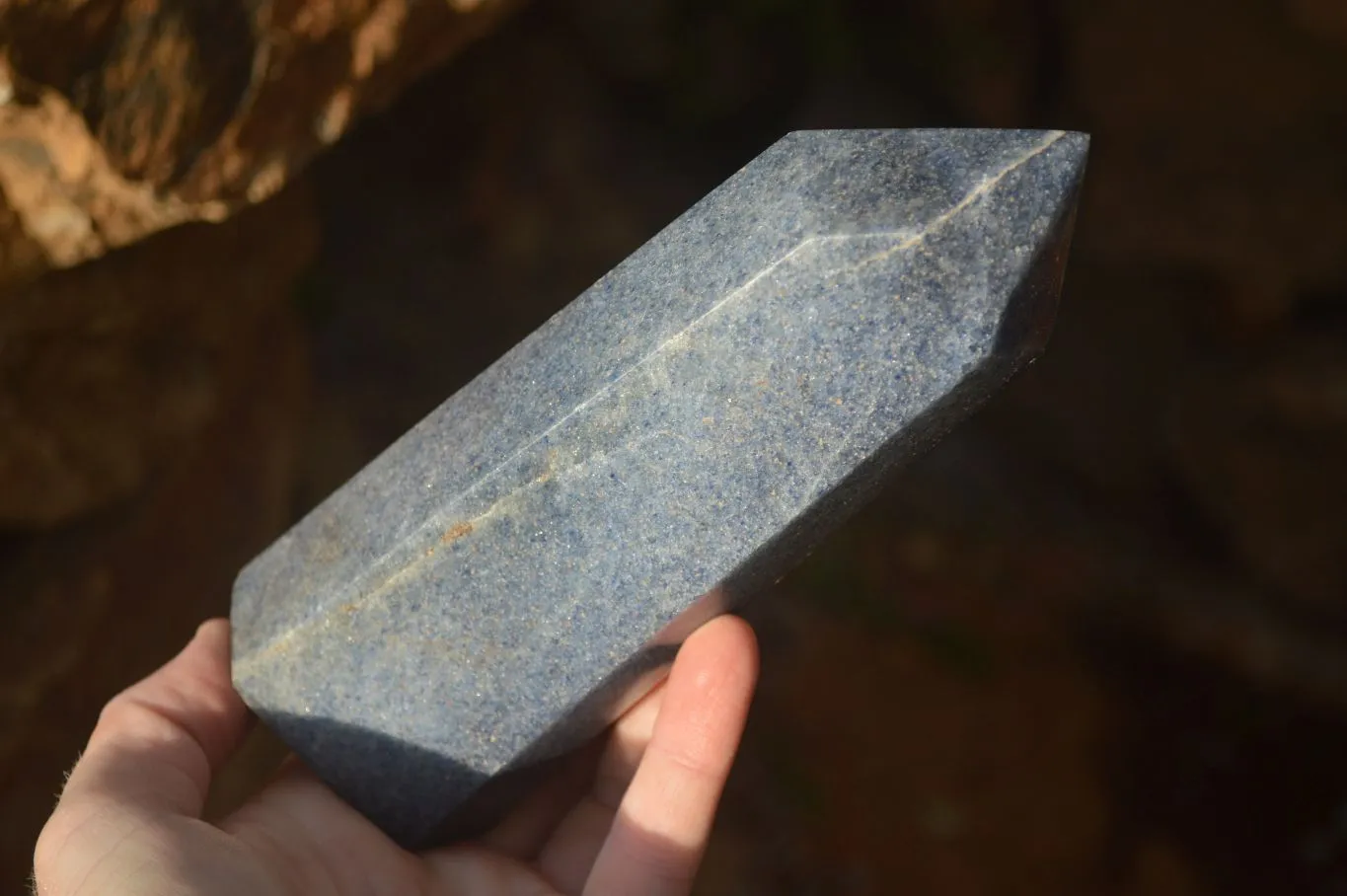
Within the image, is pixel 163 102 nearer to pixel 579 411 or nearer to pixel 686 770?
pixel 579 411

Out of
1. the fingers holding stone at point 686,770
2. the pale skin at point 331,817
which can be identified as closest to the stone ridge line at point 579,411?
the pale skin at point 331,817

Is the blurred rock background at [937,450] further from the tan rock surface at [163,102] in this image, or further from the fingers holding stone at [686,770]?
the fingers holding stone at [686,770]

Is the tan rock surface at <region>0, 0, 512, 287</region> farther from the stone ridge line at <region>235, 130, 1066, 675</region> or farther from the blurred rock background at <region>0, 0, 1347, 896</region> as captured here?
the stone ridge line at <region>235, 130, 1066, 675</region>

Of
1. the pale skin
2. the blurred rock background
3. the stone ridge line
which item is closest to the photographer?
the stone ridge line

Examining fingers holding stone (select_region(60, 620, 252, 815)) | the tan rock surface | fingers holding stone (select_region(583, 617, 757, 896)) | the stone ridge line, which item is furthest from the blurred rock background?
fingers holding stone (select_region(583, 617, 757, 896))

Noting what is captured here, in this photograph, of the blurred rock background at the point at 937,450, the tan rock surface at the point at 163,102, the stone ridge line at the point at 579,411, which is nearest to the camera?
the stone ridge line at the point at 579,411

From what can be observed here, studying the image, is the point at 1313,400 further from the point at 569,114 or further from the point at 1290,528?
the point at 569,114
